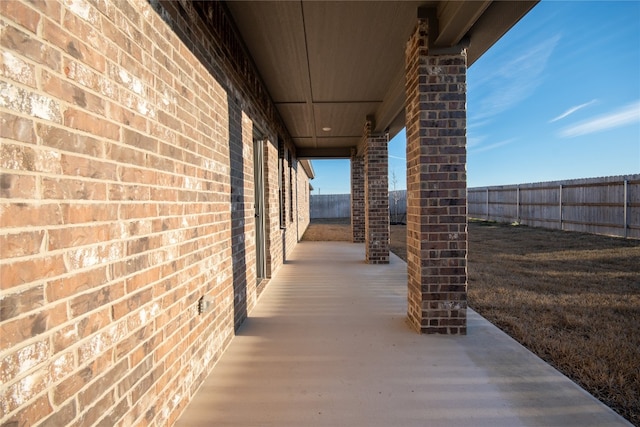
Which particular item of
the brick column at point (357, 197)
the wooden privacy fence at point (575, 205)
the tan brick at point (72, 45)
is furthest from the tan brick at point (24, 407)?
the wooden privacy fence at point (575, 205)

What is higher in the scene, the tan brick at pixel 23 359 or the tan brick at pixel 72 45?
the tan brick at pixel 72 45

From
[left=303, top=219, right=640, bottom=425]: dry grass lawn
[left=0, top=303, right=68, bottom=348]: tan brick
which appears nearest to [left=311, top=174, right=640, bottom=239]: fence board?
[left=303, top=219, right=640, bottom=425]: dry grass lawn

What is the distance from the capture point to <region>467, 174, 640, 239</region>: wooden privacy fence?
401 inches

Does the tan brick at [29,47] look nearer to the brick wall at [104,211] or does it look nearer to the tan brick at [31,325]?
the brick wall at [104,211]

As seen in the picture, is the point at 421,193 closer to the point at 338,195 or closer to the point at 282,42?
the point at 282,42

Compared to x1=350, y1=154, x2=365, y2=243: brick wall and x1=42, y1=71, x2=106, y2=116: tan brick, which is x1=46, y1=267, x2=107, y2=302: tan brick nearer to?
x1=42, y1=71, x2=106, y2=116: tan brick

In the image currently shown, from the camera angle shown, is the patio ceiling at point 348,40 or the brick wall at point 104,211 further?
the patio ceiling at point 348,40

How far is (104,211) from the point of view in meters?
1.31

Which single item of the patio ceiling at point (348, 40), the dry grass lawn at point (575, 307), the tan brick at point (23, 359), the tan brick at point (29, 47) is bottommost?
the dry grass lawn at point (575, 307)

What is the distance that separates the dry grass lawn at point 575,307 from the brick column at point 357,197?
1.99m

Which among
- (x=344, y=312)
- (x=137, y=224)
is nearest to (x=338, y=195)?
(x=344, y=312)

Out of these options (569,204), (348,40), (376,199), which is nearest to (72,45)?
(348,40)

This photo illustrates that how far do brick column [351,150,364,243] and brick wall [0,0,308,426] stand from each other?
7.64 m

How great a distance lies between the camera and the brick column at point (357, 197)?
9.89 metres
